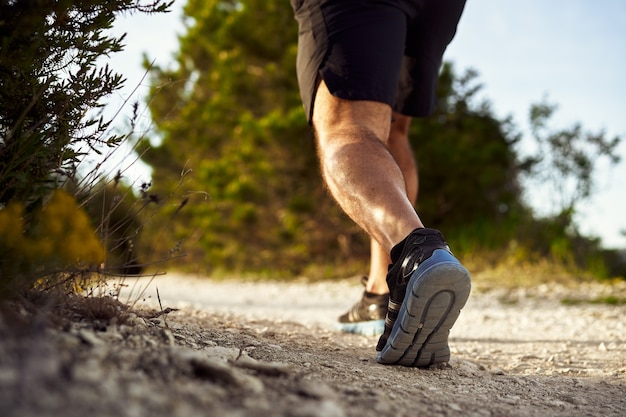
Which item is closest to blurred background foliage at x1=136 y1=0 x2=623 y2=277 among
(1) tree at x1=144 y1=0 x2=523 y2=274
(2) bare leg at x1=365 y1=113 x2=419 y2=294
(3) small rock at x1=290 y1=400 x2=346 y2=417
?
(1) tree at x1=144 y1=0 x2=523 y2=274

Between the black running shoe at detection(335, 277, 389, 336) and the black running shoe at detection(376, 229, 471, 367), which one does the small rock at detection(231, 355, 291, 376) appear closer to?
the black running shoe at detection(376, 229, 471, 367)

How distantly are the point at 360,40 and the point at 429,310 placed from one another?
93 centimetres

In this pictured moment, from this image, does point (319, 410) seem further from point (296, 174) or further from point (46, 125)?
point (296, 174)

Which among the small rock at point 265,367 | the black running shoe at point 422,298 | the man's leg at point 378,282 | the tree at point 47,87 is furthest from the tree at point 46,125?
the man's leg at point 378,282

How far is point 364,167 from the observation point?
1765 mm

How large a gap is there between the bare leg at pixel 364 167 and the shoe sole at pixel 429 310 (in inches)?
6.8

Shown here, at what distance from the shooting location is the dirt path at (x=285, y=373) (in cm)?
85

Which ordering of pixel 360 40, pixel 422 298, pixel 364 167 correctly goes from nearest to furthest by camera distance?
pixel 422 298 < pixel 364 167 < pixel 360 40

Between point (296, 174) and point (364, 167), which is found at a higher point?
point (296, 174)

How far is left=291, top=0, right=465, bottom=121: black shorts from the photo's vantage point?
1926mm

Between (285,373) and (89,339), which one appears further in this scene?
(285,373)

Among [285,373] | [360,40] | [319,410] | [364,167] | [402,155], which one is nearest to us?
[319,410]

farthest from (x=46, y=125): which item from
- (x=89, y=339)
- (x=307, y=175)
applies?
(x=307, y=175)

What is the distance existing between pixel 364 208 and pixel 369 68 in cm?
50
